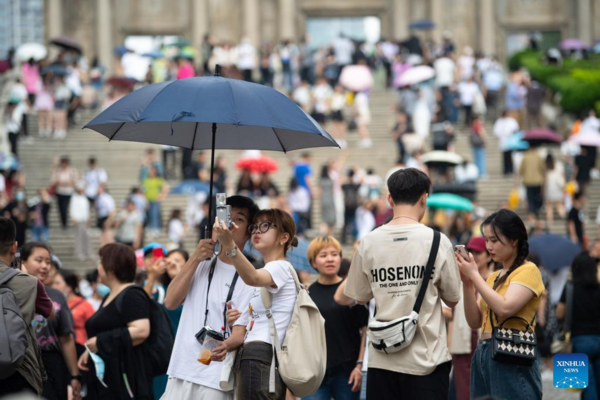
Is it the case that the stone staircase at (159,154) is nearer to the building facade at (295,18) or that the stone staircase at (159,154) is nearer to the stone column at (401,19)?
the building facade at (295,18)

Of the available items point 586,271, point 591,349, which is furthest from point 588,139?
point 591,349

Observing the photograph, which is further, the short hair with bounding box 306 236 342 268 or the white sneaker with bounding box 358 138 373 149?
the white sneaker with bounding box 358 138 373 149

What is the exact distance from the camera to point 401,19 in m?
43.6

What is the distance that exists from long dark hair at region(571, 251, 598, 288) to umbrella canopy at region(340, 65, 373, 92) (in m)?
19.9

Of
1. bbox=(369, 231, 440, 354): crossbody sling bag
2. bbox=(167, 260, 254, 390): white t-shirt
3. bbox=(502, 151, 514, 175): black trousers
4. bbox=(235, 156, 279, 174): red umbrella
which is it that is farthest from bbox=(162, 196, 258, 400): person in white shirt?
bbox=(502, 151, 514, 175): black trousers

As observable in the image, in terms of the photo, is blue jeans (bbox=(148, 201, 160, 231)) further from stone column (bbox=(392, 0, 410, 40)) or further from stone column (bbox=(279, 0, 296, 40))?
stone column (bbox=(392, 0, 410, 40))

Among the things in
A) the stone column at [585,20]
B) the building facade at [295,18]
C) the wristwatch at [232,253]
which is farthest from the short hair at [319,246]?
the stone column at [585,20]

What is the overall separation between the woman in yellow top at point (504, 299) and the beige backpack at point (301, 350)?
872 millimetres

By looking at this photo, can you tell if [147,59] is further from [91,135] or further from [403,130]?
[403,130]

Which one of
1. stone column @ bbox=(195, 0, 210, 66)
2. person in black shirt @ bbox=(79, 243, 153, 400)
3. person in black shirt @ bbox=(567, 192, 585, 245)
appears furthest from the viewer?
stone column @ bbox=(195, 0, 210, 66)

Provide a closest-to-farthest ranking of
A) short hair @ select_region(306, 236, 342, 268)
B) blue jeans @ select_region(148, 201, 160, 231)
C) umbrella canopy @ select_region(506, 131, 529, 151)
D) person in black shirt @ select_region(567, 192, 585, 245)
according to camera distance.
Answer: short hair @ select_region(306, 236, 342, 268) < person in black shirt @ select_region(567, 192, 585, 245) < blue jeans @ select_region(148, 201, 160, 231) < umbrella canopy @ select_region(506, 131, 529, 151)

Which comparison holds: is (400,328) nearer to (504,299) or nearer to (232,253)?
(504,299)

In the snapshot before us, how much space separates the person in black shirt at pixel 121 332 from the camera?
7797 mm

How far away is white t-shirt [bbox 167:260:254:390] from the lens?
650cm
